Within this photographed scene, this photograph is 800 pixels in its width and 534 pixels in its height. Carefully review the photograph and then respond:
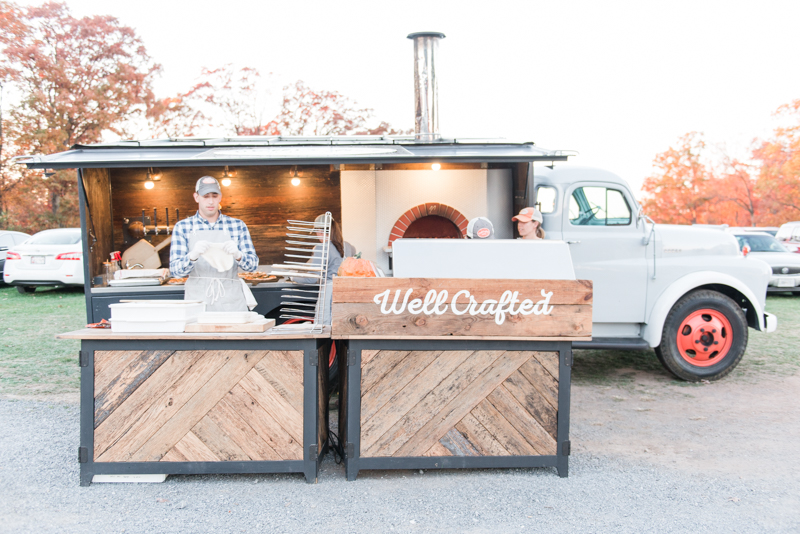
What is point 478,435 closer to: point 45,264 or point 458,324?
point 458,324

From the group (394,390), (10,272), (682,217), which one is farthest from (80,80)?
(682,217)

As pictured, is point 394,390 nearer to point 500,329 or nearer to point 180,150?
point 500,329

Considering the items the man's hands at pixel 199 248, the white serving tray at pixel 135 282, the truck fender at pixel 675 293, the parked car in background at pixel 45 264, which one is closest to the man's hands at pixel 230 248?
the man's hands at pixel 199 248

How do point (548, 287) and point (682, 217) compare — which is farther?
point (682, 217)

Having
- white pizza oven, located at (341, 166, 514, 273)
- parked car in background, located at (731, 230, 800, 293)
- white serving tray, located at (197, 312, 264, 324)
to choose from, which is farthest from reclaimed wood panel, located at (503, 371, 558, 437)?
parked car in background, located at (731, 230, 800, 293)

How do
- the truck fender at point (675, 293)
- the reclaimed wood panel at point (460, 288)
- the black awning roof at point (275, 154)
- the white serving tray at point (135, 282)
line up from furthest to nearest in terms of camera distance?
the truck fender at point (675, 293)
the white serving tray at point (135, 282)
the black awning roof at point (275, 154)
the reclaimed wood panel at point (460, 288)

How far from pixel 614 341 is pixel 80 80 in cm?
2286

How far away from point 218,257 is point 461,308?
5.98 feet

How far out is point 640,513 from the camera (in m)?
3.12

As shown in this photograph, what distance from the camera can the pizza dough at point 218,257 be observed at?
395 cm

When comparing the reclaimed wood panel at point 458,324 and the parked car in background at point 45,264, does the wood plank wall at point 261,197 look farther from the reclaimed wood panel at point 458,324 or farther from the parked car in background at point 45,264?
the parked car in background at point 45,264

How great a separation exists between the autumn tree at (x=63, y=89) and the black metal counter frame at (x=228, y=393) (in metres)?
20.1

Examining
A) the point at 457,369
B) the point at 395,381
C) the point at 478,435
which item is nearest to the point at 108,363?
the point at 395,381

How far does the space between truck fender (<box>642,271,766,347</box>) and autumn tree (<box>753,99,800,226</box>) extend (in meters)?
26.1
